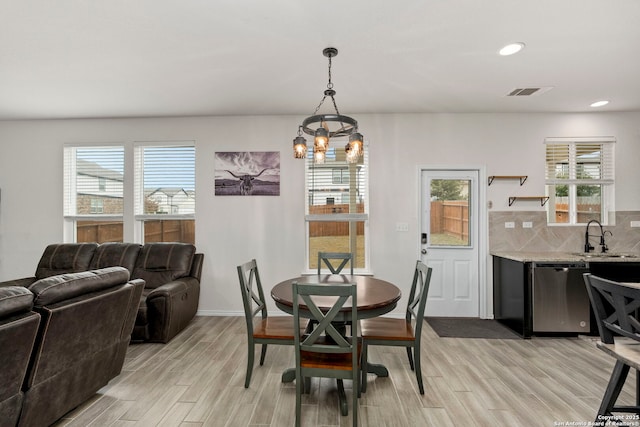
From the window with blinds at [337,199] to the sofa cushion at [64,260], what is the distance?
286cm

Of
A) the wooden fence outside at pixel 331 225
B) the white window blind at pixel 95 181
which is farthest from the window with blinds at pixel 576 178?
the white window blind at pixel 95 181

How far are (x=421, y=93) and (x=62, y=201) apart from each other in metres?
5.07

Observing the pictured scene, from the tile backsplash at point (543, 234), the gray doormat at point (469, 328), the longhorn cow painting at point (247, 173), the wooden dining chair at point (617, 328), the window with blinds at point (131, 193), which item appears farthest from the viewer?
the window with blinds at point (131, 193)

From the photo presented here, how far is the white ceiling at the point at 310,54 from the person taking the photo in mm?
2062

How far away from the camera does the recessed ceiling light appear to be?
246 cm

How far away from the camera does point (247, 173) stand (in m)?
4.20

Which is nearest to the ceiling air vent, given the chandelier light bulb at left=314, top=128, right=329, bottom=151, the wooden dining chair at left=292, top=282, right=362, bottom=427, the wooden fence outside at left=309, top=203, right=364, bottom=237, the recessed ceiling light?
the recessed ceiling light

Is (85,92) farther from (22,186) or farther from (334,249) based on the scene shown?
(334,249)

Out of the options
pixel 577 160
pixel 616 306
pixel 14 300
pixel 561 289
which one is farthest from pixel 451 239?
pixel 14 300

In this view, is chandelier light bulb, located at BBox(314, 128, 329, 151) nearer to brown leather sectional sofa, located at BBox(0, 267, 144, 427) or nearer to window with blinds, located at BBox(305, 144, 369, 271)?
brown leather sectional sofa, located at BBox(0, 267, 144, 427)

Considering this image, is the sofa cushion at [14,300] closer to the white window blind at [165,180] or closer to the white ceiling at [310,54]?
the white ceiling at [310,54]

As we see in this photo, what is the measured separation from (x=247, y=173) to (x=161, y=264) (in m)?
1.60

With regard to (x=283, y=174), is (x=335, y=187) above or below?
below

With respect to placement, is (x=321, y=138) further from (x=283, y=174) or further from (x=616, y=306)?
(x=283, y=174)
